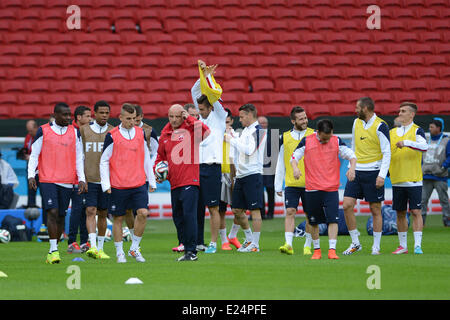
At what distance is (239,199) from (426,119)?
28.0ft

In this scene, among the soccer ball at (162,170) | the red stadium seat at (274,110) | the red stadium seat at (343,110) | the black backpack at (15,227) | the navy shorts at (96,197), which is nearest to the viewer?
the soccer ball at (162,170)

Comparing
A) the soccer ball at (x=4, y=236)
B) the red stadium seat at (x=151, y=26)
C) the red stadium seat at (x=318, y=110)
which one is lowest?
the soccer ball at (x=4, y=236)

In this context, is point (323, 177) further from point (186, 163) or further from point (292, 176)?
point (186, 163)

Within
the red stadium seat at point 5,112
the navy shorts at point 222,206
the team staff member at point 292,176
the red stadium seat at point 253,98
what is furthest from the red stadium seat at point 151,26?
the team staff member at point 292,176

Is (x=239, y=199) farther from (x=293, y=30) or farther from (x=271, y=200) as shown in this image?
(x=293, y=30)

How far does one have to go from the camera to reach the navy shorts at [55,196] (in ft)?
32.7

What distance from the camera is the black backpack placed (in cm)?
1401

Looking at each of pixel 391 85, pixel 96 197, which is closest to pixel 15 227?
pixel 96 197

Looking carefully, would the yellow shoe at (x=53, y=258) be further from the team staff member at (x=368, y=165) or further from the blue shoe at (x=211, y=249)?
the team staff member at (x=368, y=165)

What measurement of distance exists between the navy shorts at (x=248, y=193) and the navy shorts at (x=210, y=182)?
1.72ft

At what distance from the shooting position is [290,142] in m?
11.2

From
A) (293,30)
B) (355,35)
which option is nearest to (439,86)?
(355,35)
